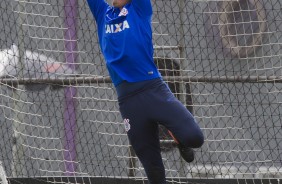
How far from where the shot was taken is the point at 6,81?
9.62 m

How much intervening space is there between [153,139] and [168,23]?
2.14 meters

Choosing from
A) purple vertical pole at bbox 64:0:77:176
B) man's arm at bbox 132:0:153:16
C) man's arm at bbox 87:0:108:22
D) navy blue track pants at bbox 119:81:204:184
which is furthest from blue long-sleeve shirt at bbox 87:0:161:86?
purple vertical pole at bbox 64:0:77:176

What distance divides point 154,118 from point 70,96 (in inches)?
122

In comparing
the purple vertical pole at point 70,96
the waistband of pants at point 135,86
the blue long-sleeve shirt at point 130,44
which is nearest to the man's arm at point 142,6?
the blue long-sleeve shirt at point 130,44

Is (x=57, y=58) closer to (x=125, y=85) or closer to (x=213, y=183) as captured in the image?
(x=213, y=183)

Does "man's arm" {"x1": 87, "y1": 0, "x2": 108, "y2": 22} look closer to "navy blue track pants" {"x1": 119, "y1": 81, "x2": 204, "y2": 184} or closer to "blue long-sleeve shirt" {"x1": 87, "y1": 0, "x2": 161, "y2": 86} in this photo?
"blue long-sleeve shirt" {"x1": 87, "y1": 0, "x2": 161, "y2": 86}

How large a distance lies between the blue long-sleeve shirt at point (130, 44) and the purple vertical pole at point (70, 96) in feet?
6.48

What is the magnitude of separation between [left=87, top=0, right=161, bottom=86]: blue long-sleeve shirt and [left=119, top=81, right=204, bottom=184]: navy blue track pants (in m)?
0.14

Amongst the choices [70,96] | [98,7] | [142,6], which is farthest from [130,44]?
[70,96]

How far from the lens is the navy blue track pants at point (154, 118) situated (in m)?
7.10

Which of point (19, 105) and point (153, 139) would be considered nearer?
point (153, 139)

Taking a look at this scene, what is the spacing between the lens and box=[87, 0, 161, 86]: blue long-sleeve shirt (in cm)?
716

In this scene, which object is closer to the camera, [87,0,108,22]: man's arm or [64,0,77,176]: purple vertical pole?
[87,0,108,22]: man's arm

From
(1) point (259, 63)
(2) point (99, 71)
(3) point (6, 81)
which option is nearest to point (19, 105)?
(3) point (6, 81)
